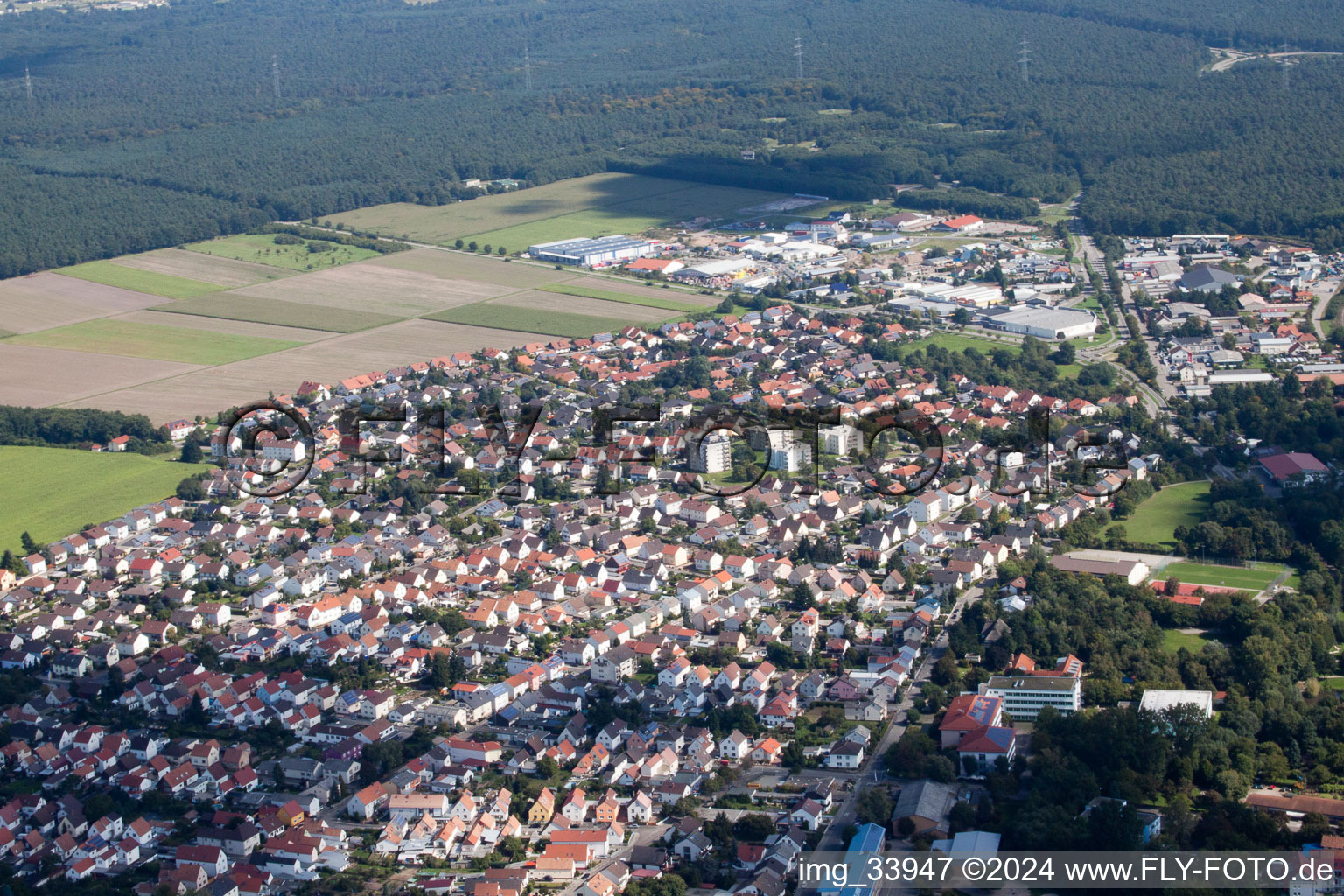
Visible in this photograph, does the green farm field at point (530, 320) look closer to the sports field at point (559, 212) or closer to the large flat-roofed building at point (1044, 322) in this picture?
the sports field at point (559, 212)

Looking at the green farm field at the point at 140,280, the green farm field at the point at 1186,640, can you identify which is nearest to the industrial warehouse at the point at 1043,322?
the green farm field at the point at 1186,640

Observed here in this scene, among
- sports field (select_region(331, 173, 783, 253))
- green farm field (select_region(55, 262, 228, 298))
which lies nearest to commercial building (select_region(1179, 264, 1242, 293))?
sports field (select_region(331, 173, 783, 253))

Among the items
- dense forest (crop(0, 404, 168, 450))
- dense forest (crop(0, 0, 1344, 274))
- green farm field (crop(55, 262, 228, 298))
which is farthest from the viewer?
dense forest (crop(0, 0, 1344, 274))

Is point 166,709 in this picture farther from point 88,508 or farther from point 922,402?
point 922,402

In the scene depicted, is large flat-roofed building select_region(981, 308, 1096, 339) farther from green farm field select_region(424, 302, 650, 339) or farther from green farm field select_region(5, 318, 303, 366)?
green farm field select_region(5, 318, 303, 366)

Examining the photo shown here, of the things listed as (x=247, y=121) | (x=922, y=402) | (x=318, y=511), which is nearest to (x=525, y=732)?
(x=318, y=511)

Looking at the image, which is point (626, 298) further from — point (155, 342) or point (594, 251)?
point (155, 342)
